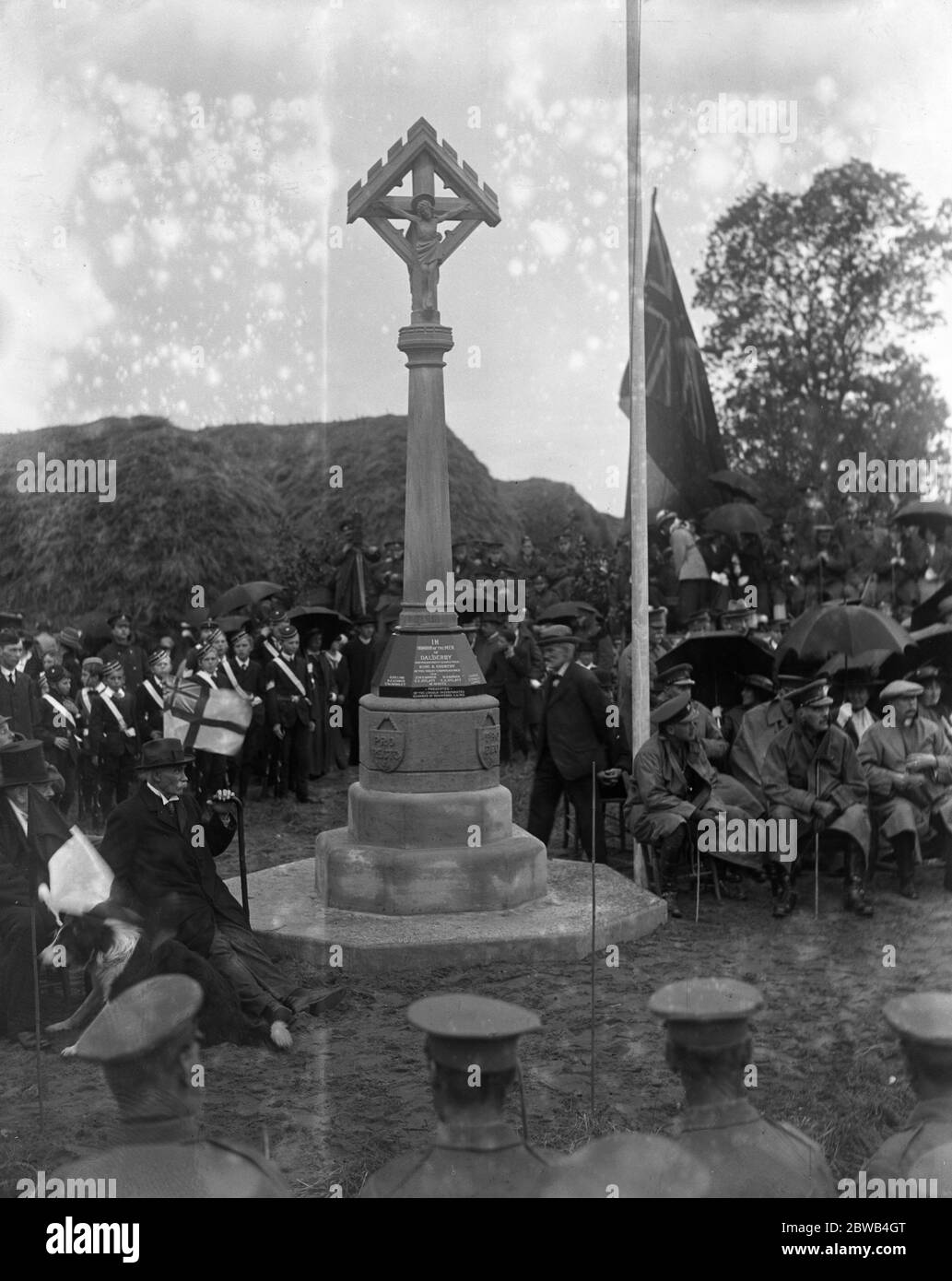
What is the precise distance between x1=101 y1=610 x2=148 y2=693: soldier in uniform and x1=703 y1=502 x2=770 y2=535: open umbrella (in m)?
6.61

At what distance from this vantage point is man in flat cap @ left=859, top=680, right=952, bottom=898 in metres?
9.74

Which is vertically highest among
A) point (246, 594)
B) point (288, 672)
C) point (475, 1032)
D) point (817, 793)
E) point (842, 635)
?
point (246, 594)

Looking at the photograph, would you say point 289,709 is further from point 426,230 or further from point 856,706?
point 426,230

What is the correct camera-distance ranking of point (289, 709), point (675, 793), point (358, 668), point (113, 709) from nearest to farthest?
point (675, 793)
point (113, 709)
point (289, 709)
point (358, 668)

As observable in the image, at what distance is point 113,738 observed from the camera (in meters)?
12.4

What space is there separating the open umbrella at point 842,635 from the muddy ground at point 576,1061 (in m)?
2.33

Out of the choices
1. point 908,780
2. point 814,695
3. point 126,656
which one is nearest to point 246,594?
point 126,656

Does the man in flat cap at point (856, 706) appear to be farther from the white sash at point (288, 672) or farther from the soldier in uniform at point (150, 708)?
the soldier in uniform at point (150, 708)

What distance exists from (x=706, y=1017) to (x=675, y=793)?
7.15 meters

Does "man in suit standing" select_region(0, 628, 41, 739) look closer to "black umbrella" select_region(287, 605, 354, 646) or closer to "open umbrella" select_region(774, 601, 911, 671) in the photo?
"black umbrella" select_region(287, 605, 354, 646)

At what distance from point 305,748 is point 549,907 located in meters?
5.80

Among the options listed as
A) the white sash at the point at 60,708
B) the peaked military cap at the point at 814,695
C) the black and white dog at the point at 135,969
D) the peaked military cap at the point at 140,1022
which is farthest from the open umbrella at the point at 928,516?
the peaked military cap at the point at 140,1022

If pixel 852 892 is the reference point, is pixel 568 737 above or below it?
above
